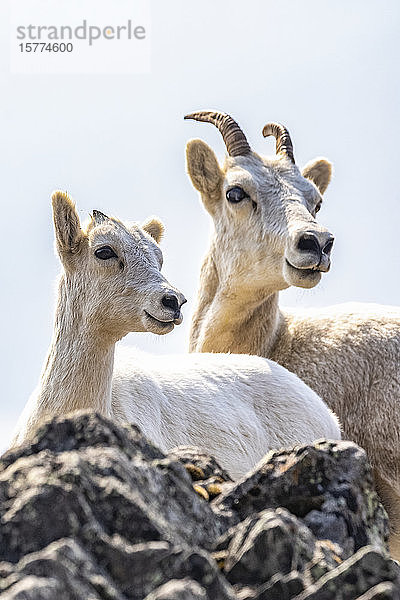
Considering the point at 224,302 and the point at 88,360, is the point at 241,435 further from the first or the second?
the point at 224,302

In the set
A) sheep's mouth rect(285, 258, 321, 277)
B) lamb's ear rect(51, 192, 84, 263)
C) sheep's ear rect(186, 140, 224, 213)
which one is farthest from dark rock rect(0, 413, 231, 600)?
sheep's ear rect(186, 140, 224, 213)

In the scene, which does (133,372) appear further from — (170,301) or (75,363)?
(170,301)

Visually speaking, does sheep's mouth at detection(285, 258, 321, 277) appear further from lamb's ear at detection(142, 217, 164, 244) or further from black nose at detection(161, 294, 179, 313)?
black nose at detection(161, 294, 179, 313)

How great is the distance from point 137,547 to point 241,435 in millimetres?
5737

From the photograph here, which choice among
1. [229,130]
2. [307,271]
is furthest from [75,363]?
[229,130]

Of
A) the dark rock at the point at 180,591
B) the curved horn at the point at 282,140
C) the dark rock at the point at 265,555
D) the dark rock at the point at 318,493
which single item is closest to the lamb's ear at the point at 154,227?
the curved horn at the point at 282,140

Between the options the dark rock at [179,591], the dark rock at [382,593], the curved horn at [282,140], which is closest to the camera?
the dark rock at [179,591]

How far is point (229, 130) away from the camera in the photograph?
10930mm

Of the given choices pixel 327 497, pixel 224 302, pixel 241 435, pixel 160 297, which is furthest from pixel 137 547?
pixel 224 302

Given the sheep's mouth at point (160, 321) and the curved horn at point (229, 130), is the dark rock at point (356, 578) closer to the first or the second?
the sheep's mouth at point (160, 321)

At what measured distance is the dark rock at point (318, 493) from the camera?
11.1ft

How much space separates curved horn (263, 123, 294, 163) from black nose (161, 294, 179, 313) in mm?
3706

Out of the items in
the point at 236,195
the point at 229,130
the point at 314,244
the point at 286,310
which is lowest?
the point at 286,310

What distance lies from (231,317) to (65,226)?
118 inches
